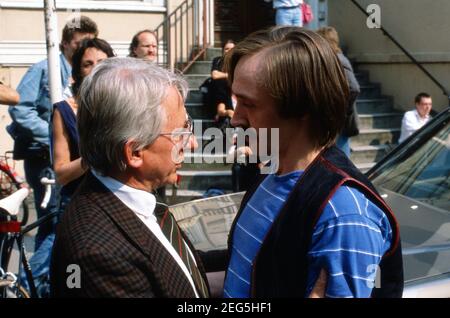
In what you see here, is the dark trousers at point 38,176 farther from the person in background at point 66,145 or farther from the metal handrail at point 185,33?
the metal handrail at point 185,33

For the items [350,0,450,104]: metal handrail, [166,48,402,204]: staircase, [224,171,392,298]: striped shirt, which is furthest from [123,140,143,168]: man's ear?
[350,0,450,104]: metal handrail

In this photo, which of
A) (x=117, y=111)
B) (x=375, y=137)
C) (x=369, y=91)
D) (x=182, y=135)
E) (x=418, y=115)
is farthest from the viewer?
(x=369, y=91)

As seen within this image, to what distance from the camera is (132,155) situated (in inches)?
68.1

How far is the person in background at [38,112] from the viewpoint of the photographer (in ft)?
14.4

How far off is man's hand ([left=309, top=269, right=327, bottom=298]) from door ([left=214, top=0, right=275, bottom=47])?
8.76 meters

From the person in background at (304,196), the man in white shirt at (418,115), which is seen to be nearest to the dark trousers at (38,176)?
the person in background at (304,196)

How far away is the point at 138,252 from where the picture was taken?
158 centimetres

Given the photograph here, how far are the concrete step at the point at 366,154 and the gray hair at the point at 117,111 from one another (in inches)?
279

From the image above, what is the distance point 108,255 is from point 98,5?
25.0 feet

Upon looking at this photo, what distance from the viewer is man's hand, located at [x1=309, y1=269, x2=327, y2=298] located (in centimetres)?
144

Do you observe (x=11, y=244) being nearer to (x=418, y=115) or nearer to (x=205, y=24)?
(x=418, y=115)

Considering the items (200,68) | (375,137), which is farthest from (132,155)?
(375,137)

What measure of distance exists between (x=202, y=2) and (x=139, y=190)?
7845 millimetres

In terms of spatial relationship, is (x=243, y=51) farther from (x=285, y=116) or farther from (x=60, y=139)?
(x=60, y=139)
